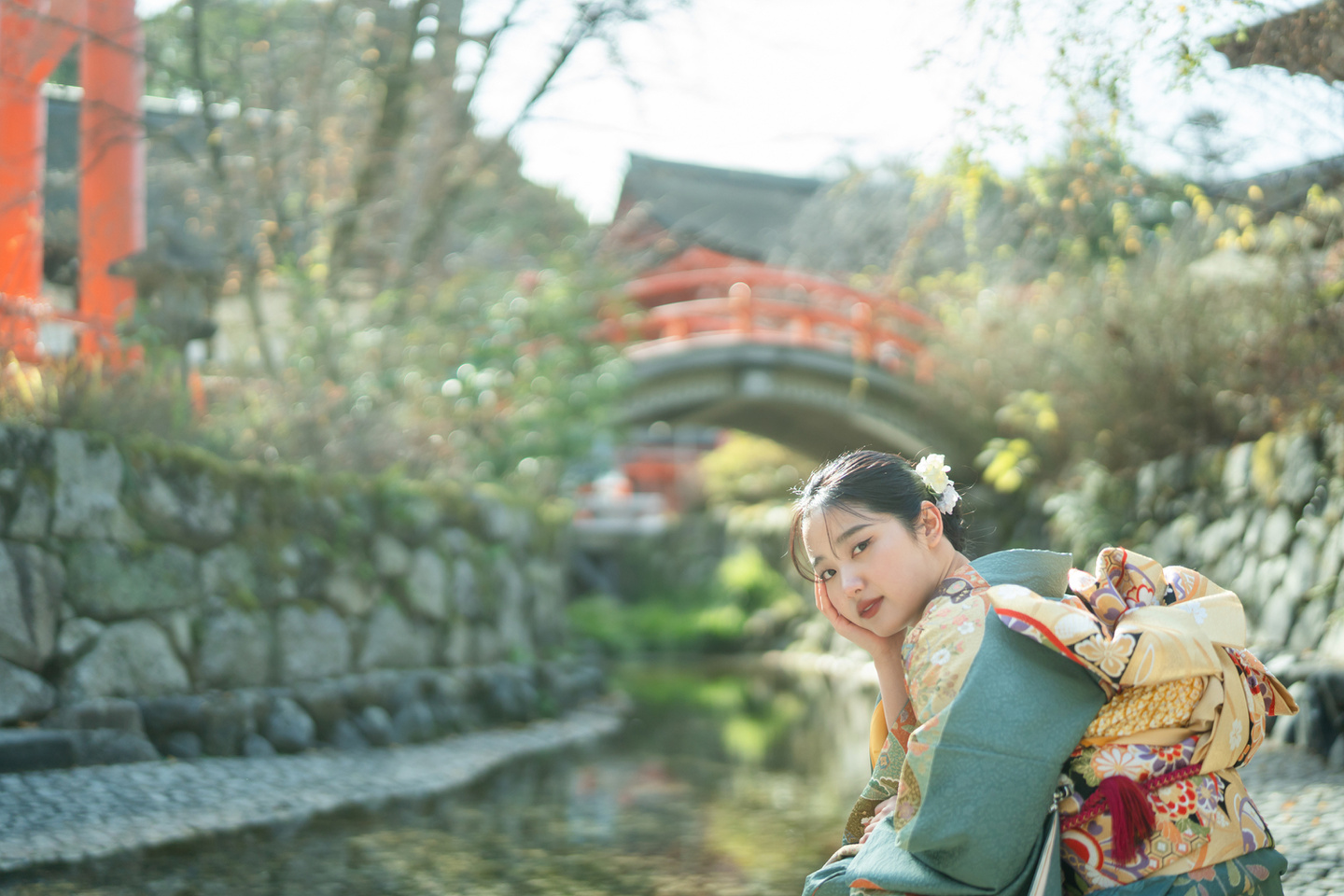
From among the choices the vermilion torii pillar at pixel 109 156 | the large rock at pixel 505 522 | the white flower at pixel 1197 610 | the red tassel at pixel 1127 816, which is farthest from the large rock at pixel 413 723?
the white flower at pixel 1197 610

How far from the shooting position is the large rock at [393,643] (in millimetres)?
6762

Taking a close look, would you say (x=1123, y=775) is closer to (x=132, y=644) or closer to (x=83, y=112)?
(x=132, y=644)

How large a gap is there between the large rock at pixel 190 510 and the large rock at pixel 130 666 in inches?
20.4

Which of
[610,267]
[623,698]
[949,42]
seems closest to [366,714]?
[623,698]

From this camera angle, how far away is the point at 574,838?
4465mm

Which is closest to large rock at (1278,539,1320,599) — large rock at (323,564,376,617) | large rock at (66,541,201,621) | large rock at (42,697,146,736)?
large rock at (323,564,376,617)

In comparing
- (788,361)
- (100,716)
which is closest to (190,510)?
(100,716)

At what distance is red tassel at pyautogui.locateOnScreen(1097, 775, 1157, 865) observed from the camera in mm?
1890

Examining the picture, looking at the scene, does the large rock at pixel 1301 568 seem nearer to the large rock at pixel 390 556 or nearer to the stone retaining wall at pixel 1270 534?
the stone retaining wall at pixel 1270 534

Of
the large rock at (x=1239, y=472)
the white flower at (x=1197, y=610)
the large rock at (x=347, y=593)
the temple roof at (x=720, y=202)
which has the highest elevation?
the temple roof at (x=720, y=202)

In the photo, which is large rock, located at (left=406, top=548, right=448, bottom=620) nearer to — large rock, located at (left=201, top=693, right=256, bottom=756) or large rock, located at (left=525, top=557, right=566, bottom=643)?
large rock, located at (left=525, top=557, right=566, bottom=643)

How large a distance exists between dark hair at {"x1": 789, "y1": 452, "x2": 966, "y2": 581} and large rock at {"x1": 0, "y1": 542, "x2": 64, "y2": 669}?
3810 millimetres

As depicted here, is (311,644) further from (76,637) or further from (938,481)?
(938,481)

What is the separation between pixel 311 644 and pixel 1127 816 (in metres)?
5.20
